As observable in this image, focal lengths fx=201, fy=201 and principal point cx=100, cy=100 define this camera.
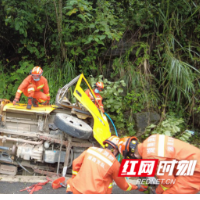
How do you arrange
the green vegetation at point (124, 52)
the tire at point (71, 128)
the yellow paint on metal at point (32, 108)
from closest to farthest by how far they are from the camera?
1. the tire at point (71, 128)
2. the yellow paint on metal at point (32, 108)
3. the green vegetation at point (124, 52)

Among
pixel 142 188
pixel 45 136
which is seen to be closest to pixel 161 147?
pixel 142 188

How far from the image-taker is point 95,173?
6.72 feet

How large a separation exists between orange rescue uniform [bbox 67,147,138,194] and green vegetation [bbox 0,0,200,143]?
3.01 m

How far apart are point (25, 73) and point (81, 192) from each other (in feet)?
17.2

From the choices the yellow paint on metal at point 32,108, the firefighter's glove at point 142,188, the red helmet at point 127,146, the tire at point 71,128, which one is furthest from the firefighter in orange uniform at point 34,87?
the firefighter's glove at point 142,188

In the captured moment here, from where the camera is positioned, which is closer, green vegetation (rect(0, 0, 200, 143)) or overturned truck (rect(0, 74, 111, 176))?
overturned truck (rect(0, 74, 111, 176))

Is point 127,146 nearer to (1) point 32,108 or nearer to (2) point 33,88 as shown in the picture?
(1) point 32,108

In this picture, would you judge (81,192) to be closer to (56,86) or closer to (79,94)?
(79,94)

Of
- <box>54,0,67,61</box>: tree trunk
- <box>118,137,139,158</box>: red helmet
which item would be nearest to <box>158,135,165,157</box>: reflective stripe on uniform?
<box>118,137,139,158</box>: red helmet

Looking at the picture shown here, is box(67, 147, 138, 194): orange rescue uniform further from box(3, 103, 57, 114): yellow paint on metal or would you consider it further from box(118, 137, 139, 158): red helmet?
box(3, 103, 57, 114): yellow paint on metal

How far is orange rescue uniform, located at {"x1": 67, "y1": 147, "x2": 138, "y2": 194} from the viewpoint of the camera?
204cm

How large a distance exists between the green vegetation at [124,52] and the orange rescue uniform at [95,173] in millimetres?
3014

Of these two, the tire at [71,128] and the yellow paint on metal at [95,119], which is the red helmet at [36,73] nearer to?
the yellow paint on metal at [95,119]

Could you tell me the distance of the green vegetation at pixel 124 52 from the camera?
5.44 metres
